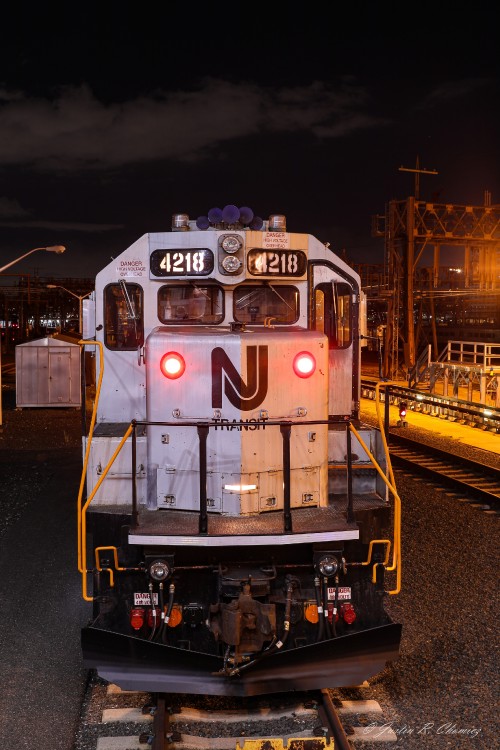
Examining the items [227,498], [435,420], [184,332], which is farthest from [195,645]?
[435,420]

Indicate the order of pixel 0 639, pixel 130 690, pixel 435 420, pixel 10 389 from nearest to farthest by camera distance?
pixel 130 690 → pixel 0 639 → pixel 435 420 → pixel 10 389

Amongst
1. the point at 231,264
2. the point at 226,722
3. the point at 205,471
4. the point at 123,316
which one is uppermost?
the point at 231,264

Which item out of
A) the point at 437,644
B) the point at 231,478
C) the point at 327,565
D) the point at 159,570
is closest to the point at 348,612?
the point at 327,565

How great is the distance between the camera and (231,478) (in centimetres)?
547

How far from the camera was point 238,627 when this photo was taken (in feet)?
15.9

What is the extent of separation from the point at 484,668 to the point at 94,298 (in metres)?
4.78

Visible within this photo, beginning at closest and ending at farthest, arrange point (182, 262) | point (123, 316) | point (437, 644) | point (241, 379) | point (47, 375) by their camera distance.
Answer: point (241, 379) < point (182, 262) < point (437, 644) < point (123, 316) < point (47, 375)

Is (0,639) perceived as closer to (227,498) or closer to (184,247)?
(227,498)

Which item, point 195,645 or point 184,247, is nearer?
point 195,645

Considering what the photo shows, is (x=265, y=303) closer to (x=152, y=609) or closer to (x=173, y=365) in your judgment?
(x=173, y=365)

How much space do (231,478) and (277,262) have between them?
200cm

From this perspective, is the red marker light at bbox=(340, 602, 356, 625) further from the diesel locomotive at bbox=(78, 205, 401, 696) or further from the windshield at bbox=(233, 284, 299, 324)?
the windshield at bbox=(233, 284, 299, 324)

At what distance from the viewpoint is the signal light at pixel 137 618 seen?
5.06 metres

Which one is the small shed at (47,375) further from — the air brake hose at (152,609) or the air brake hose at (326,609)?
the air brake hose at (326,609)
